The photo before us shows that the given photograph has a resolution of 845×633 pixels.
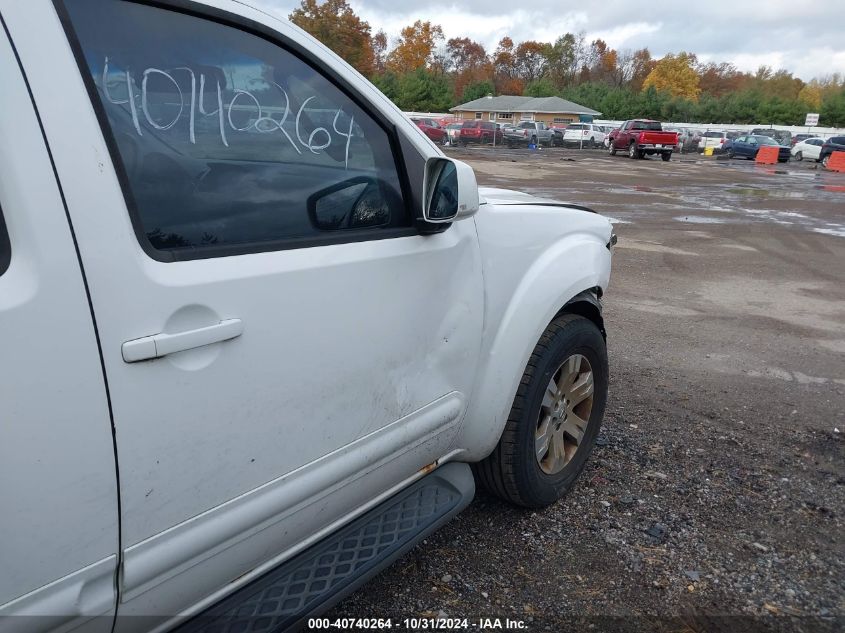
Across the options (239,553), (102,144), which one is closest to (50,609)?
(239,553)

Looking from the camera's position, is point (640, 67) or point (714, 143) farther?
point (640, 67)

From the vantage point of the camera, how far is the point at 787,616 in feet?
8.18

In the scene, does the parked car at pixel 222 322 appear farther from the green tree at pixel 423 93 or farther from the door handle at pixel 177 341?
the green tree at pixel 423 93

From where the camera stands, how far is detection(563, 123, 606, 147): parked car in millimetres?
47841

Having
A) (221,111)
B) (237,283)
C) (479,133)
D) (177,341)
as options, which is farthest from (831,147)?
(177,341)

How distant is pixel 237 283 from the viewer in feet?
5.36

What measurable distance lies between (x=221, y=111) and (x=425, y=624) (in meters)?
1.81

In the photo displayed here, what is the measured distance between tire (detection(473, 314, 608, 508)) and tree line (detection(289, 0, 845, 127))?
47.0m

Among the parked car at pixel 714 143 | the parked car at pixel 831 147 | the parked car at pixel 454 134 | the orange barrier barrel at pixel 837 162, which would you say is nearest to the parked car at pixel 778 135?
the parked car at pixel 714 143

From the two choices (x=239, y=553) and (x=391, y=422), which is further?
(x=391, y=422)

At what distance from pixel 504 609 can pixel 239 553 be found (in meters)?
1.16

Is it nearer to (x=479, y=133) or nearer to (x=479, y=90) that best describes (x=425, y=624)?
(x=479, y=133)

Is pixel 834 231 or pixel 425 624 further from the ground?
pixel 425 624

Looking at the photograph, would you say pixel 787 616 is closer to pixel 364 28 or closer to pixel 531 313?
pixel 531 313
